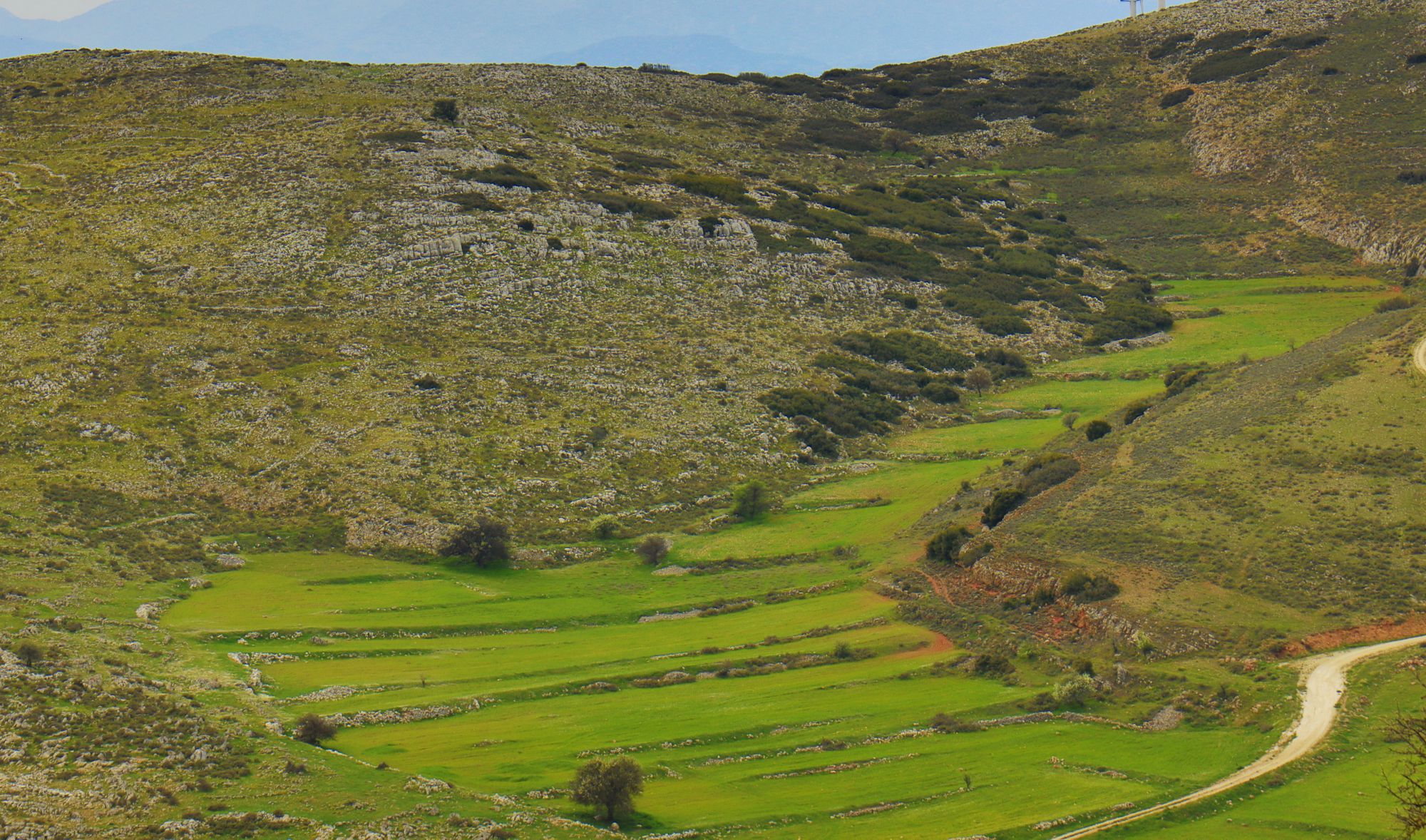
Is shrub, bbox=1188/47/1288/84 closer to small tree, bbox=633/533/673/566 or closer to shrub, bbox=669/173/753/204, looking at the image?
shrub, bbox=669/173/753/204

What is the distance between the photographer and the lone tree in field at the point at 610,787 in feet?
124

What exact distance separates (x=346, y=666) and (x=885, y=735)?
23.1 m

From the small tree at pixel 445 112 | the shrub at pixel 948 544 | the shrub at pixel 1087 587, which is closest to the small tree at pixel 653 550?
the shrub at pixel 948 544

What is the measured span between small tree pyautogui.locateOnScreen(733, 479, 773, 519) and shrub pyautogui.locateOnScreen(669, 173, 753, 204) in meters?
52.5

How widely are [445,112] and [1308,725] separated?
10953cm

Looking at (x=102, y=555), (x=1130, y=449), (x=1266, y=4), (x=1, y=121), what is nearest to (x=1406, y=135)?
(x=1266, y=4)

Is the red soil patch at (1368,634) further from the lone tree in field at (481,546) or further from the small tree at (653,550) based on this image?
the lone tree in field at (481,546)

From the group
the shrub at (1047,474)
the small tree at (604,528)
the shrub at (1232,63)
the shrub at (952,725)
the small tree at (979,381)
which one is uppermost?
the shrub at (1232,63)

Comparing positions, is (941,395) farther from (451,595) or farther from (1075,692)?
(1075,692)

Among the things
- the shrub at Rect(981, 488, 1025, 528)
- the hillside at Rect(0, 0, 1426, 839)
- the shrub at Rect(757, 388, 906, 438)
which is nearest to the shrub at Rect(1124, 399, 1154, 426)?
the hillside at Rect(0, 0, 1426, 839)

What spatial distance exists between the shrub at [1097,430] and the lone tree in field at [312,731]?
Result: 50.4 meters

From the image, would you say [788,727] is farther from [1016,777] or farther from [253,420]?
[253,420]

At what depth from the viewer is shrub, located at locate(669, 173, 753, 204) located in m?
123

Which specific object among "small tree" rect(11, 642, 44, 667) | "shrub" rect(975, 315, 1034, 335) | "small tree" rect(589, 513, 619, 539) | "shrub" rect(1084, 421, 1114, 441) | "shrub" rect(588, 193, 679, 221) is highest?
"shrub" rect(588, 193, 679, 221)
